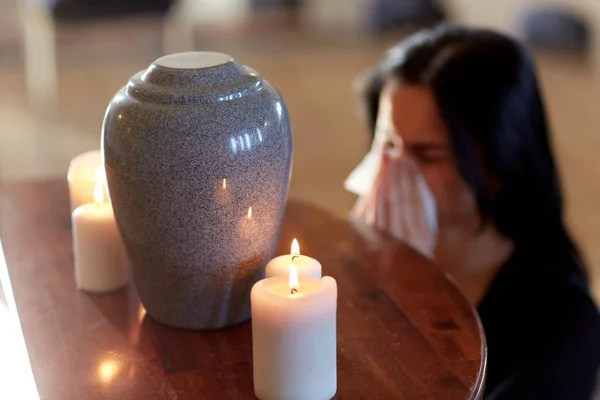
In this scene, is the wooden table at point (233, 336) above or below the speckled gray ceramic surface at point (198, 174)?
below

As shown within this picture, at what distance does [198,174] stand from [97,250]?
0.68 feet

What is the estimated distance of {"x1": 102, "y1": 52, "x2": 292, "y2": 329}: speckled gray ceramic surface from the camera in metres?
0.75

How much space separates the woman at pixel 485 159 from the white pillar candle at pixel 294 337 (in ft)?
1.49

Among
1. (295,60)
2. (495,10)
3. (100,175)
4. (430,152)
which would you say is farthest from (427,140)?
(495,10)

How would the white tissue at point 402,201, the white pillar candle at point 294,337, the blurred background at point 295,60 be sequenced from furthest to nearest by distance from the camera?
the blurred background at point 295,60, the white tissue at point 402,201, the white pillar candle at point 294,337

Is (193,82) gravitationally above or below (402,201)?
above

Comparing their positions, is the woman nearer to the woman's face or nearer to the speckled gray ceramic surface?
the woman's face

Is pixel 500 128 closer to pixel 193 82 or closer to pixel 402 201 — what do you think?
pixel 402 201

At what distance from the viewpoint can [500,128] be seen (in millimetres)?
1209

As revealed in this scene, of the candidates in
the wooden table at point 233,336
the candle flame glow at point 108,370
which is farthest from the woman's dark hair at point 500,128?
the candle flame glow at point 108,370

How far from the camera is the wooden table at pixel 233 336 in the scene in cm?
75

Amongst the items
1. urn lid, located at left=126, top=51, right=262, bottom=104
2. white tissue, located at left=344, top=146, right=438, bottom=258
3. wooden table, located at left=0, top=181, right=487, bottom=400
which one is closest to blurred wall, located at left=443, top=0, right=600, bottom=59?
white tissue, located at left=344, top=146, right=438, bottom=258

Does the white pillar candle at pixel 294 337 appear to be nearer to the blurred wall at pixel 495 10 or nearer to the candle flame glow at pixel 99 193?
A: the candle flame glow at pixel 99 193

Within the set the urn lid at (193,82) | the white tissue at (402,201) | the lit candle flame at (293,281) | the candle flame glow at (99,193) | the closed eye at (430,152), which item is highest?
the urn lid at (193,82)
